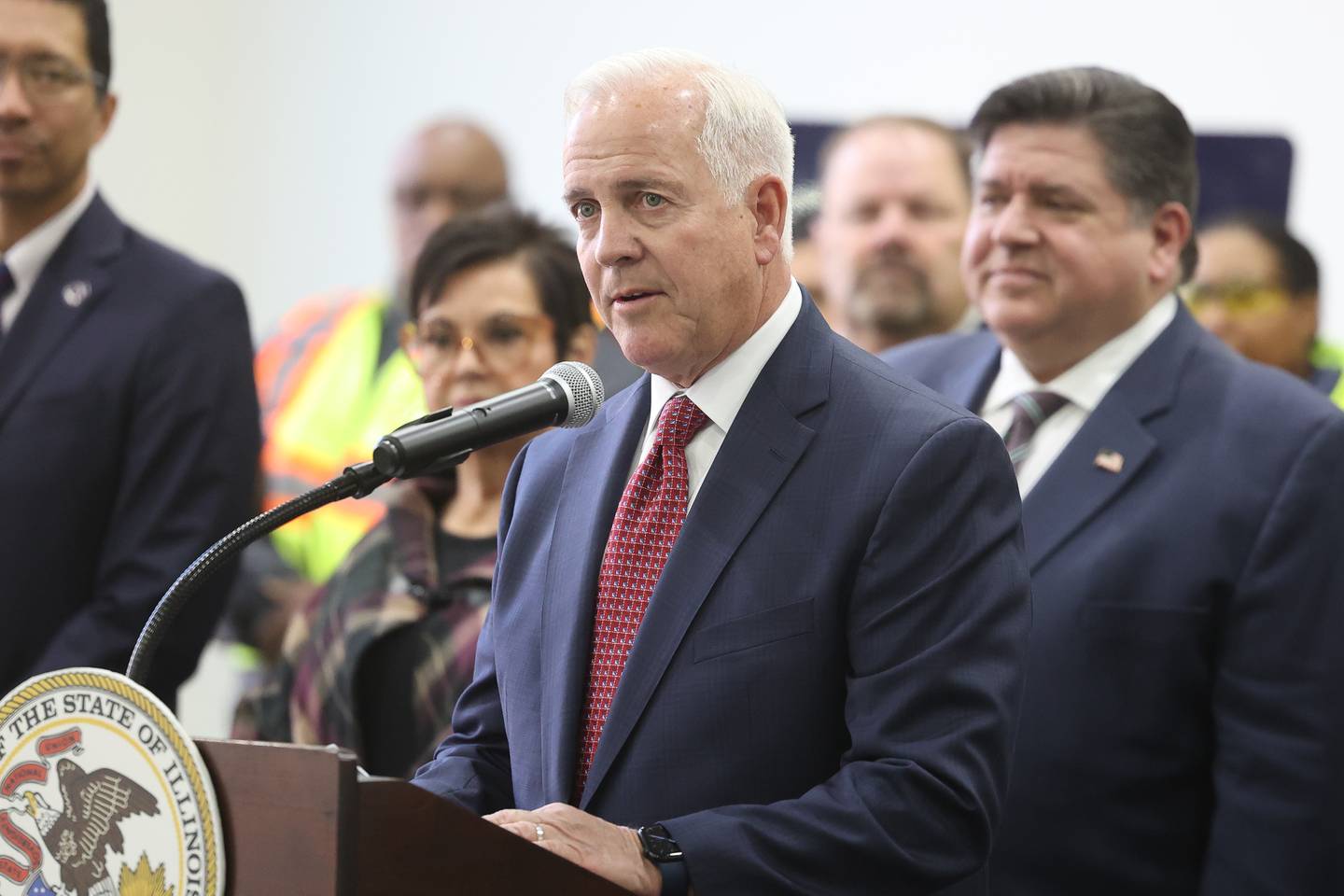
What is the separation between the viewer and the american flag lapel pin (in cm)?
259

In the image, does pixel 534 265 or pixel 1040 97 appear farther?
pixel 534 265

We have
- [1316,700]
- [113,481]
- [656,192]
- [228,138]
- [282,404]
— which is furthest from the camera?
[228,138]

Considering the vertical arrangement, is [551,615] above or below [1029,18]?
below

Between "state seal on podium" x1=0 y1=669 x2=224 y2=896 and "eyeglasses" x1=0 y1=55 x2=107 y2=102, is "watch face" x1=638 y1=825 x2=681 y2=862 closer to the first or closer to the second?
"state seal on podium" x1=0 y1=669 x2=224 y2=896

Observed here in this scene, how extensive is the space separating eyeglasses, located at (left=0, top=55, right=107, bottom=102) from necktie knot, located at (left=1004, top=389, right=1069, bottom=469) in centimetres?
164

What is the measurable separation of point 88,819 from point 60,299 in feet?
5.65

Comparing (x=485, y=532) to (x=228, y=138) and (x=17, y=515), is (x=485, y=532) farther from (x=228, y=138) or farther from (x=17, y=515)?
(x=228, y=138)

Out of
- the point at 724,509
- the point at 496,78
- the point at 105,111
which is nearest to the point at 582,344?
the point at 105,111

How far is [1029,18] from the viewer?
5176mm

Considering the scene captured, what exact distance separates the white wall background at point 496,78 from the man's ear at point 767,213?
302 centimetres

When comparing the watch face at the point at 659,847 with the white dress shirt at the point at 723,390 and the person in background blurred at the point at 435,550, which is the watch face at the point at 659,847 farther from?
the person in background blurred at the point at 435,550

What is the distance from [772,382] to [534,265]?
1172 mm

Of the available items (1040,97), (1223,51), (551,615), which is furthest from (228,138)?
(551,615)

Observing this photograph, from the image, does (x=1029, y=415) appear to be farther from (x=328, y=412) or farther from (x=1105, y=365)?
(x=328, y=412)
